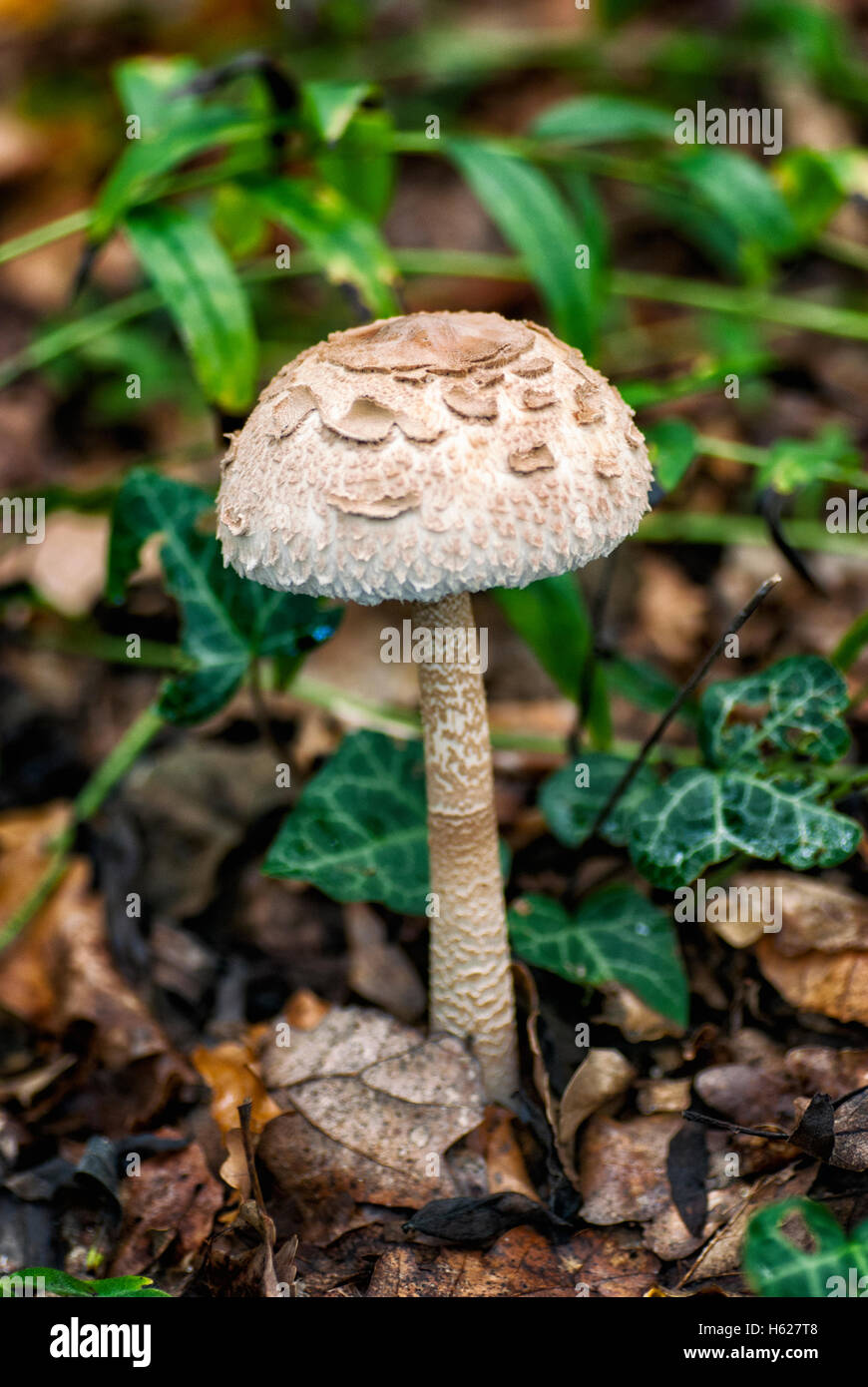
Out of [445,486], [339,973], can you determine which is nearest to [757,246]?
[445,486]

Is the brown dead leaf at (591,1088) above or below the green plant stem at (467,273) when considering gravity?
below

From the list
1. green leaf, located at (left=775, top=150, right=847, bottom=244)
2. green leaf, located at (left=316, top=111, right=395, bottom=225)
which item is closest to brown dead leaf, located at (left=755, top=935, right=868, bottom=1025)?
green leaf, located at (left=775, top=150, right=847, bottom=244)

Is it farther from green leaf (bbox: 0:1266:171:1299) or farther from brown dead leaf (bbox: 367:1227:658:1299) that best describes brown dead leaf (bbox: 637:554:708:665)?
green leaf (bbox: 0:1266:171:1299)

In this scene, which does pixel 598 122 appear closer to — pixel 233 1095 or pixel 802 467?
pixel 802 467

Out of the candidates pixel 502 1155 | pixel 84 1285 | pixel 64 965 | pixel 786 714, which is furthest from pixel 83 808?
pixel 786 714

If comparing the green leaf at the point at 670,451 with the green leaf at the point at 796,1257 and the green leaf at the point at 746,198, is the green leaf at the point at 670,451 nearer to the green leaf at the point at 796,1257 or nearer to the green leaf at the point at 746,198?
the green leaf at the point at 746,198

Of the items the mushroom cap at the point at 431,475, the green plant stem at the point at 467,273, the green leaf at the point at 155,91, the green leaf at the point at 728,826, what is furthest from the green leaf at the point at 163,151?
the green leaf at the point at 728,826

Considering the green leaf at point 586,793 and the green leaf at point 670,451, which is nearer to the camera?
the green leaf at point 670,451
